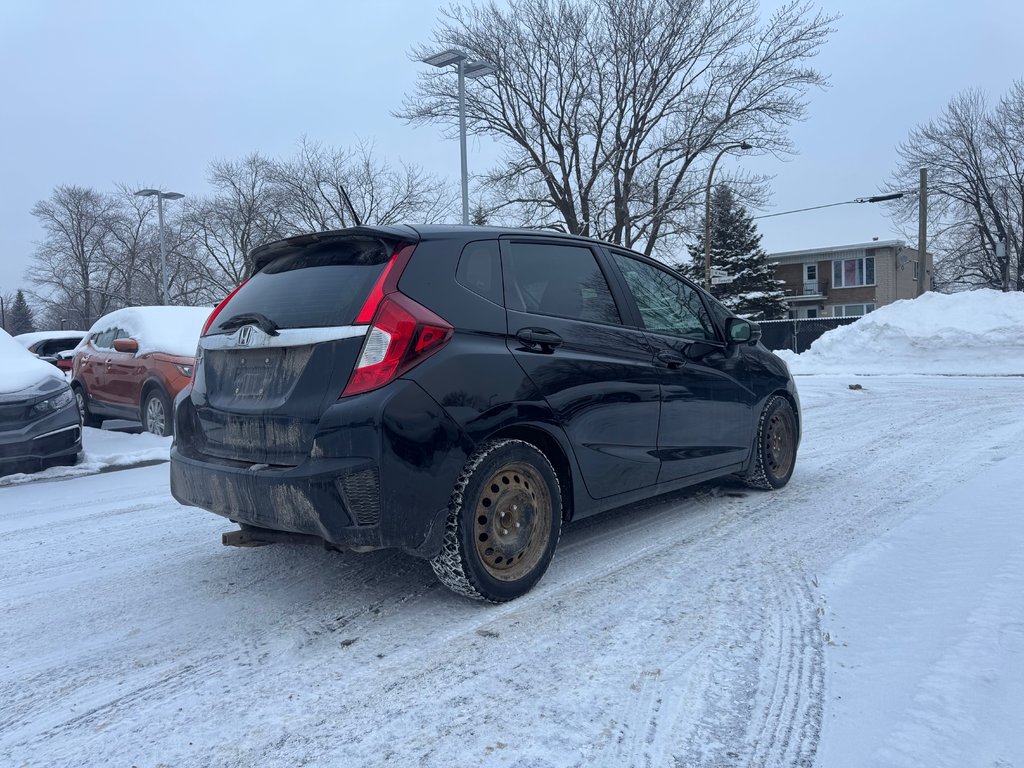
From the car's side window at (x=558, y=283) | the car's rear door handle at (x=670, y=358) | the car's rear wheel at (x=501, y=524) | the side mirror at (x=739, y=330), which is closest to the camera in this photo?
the car's rear wheel at (x=501, y=524)

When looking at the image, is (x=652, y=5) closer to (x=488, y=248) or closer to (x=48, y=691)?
(x=488, y=248)

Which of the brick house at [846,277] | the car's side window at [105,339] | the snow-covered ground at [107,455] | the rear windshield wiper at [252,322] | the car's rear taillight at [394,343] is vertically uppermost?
the brick house at [846,277]

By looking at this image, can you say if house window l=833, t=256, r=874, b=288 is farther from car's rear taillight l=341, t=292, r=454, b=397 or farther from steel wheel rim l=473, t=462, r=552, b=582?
car's rear taillight l=341, t=292, r=454, b=397

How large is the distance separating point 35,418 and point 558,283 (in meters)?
5.40

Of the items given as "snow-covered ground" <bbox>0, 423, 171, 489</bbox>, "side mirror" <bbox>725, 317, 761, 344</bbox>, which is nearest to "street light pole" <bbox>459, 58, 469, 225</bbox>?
"snow-covered ground" <bbox>0, 423, 171, 489</bbox>

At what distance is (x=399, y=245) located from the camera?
324 cm

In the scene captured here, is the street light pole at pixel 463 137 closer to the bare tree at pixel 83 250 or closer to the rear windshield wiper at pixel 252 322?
the rear windshield wiper at pixel 252 322

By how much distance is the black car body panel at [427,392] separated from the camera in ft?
9.52

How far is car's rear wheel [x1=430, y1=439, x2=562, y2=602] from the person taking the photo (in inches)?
121

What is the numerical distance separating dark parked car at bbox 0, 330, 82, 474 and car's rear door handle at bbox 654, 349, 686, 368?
5.67 meters

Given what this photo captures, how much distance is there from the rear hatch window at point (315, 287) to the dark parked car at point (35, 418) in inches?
159

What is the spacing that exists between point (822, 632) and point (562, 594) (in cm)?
110

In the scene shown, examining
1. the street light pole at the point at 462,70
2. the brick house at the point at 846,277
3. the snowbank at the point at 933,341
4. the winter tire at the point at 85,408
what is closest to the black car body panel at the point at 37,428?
the winter tire at the point at 85,408

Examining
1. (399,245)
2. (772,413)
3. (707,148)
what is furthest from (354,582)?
(707,148)
